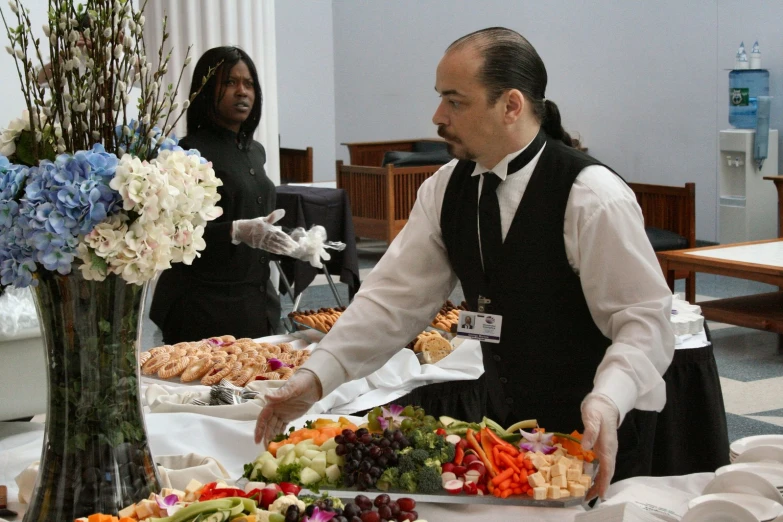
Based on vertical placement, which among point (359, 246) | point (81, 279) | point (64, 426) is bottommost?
point (359, 246)

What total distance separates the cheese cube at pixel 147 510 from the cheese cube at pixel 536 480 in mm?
513

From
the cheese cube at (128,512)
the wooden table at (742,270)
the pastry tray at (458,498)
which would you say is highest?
the cheese cube at (128,512)

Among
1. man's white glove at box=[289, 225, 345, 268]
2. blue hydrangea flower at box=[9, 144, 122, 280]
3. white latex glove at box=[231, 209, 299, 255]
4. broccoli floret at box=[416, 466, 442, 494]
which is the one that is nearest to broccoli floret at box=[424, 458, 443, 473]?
broccoli floret at box=[416, 466, 442, 494]

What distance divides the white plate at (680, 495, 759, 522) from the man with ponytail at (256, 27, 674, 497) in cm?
36

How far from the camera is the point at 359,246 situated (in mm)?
9312

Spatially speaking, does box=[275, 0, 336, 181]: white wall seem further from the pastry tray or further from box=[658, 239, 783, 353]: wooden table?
the pastry tray

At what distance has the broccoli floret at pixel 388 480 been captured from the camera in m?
1.44

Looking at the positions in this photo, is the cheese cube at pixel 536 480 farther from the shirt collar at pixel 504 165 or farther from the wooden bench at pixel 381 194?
the wooden bench at pixel 381 194

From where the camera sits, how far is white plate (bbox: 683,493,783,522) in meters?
1.31

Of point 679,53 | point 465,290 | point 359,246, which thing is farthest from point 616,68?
point 465,290

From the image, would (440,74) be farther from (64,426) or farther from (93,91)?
(64,426)

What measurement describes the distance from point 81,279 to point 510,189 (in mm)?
932

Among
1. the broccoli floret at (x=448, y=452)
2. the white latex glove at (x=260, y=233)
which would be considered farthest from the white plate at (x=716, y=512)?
the white latex glove at (x=260, y=233)

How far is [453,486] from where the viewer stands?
1448mm
